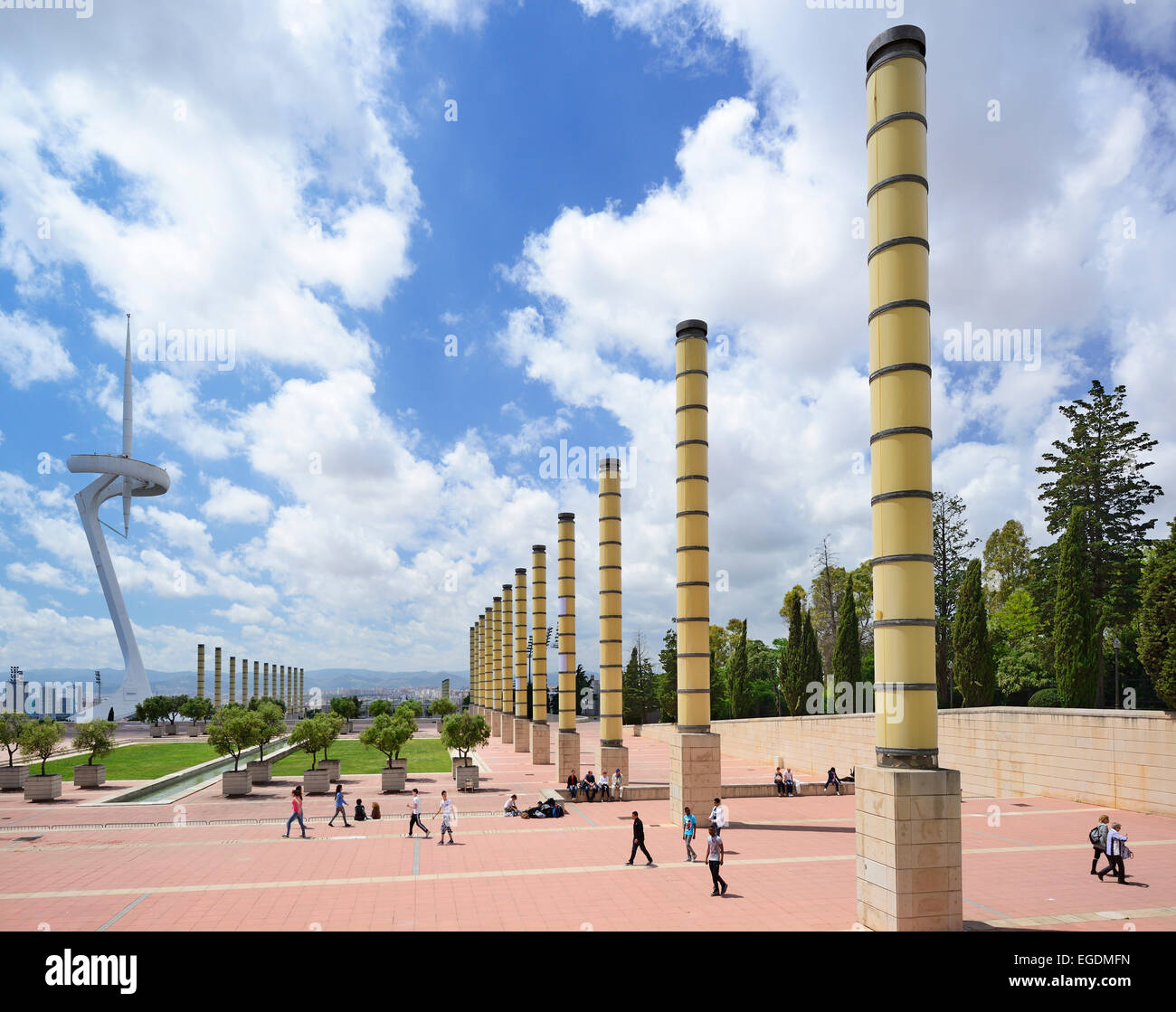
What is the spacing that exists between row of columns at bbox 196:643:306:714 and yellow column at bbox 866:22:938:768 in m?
76.7

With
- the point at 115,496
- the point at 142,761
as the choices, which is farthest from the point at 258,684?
the point at 142,761

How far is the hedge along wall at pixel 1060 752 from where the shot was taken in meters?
23.3

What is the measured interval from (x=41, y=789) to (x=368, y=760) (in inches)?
714

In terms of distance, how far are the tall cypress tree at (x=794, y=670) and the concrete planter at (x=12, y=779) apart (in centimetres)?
3998

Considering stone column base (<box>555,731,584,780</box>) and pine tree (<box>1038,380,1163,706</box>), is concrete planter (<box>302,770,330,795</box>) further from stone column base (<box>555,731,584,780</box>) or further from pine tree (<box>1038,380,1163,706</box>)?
pine tree (<box>1038,380,1163,706</box>)

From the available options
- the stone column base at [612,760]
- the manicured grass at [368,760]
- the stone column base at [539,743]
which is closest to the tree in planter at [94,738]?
the manicured grass at [368,760]

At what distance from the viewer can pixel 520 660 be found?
56969mm

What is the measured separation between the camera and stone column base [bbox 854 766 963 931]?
13016 mm

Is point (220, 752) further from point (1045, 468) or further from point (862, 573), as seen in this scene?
point (862, 573)
